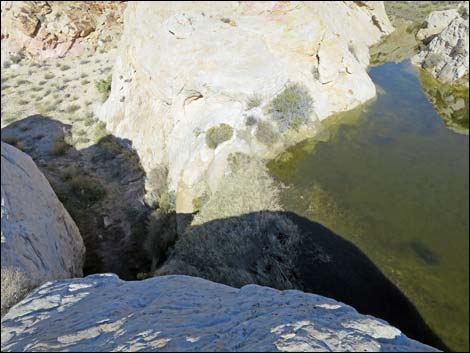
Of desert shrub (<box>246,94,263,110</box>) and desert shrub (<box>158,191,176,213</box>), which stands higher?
desert shrub (<box>246,94,263,110</box>)

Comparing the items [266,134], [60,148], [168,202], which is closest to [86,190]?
[168,202]

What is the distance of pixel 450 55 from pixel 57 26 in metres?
27.5

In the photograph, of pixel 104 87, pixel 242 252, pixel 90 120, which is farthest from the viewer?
pixel 104 87

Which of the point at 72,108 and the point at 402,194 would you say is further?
the point at 72,108

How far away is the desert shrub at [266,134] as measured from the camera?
1143cm

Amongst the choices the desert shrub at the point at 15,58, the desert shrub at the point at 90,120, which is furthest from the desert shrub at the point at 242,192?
the desert shrub at the point at 15,58

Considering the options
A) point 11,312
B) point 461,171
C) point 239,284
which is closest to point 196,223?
point 239,284

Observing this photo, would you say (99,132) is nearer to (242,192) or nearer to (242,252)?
(242,192)

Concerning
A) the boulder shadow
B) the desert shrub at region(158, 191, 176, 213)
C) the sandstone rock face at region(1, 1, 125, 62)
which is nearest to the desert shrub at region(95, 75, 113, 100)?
the sandstone rock face at region(1, 1, 125, 62)

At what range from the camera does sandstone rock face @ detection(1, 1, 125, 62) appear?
87.5ft

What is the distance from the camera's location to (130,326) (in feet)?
16.0

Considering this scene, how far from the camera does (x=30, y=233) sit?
684 cm

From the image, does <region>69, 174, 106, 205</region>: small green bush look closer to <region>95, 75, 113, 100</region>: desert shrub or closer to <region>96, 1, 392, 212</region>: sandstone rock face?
<region>96, 1, 392, 212</region>: sandstone rock face

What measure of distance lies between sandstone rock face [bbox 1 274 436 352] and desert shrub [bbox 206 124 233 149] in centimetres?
629
